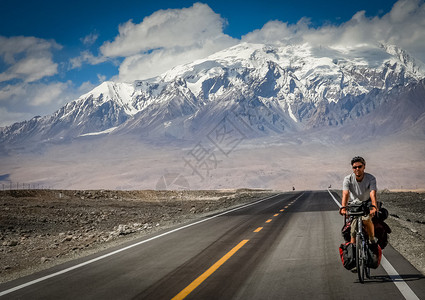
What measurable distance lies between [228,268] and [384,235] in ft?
9.70

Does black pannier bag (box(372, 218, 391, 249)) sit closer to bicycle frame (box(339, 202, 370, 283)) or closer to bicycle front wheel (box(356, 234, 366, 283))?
bicycle frame (box(339, 202, 370, 283))

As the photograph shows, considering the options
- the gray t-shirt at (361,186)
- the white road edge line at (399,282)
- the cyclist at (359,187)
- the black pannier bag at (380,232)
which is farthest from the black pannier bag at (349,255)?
the gray t-shirt at (361,186)

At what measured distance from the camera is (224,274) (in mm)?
8477

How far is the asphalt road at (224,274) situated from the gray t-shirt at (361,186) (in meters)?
1.41

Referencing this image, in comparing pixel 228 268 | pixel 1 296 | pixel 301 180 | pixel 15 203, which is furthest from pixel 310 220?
pixel 301 180

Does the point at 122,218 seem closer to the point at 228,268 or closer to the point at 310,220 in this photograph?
the point at 310,220

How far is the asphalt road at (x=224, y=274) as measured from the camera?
7.23m

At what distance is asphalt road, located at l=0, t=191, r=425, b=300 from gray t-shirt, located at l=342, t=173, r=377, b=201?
4.62 feet

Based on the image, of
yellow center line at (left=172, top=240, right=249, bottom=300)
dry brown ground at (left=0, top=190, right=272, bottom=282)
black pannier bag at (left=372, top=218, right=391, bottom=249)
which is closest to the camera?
yellow center line at (left=172, top=240, right=249, bottom=300)

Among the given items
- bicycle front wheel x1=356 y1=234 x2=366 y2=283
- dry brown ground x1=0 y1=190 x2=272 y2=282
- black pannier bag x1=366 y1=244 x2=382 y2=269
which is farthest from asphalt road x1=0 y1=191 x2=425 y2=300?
dry brown ground x1=0 y1=190 x2=272 y2=282

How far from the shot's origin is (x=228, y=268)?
354 inches

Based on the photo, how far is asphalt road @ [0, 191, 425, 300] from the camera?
723 cm

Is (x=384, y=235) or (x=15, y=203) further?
(x=15, y=203)

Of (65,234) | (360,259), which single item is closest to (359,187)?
(360,259)
